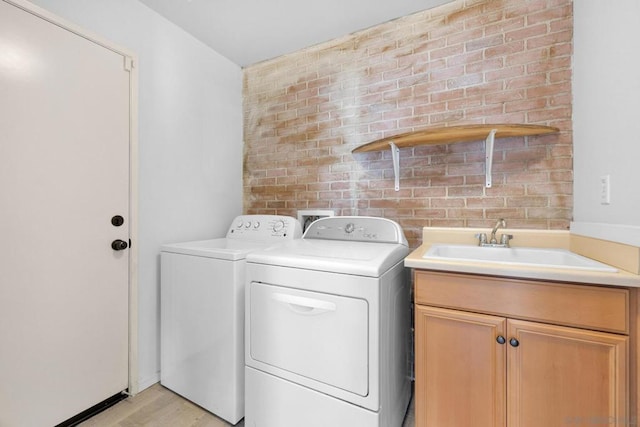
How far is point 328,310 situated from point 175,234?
1.36 metres

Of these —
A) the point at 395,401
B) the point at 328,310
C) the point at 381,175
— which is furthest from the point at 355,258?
the point at 381,175

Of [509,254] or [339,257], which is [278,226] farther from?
[509,254]

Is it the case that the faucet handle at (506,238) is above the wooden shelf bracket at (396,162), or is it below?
below

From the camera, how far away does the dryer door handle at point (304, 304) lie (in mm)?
1211

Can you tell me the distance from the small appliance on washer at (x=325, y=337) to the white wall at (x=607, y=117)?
2.88 feet

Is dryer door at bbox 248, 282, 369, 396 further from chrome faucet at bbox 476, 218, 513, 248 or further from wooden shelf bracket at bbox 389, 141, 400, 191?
wooden shelf bracket at bbox 389, 141, 400, 191

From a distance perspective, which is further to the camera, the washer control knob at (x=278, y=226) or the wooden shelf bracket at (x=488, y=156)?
the washer control knob at (x=278, y=226)

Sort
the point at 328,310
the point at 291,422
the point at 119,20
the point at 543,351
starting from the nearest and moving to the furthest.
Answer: the point at 543,351 → the point at 328,310 → the point at 291,422 → the point at 119,20

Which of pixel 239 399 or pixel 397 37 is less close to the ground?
pixel 397 37

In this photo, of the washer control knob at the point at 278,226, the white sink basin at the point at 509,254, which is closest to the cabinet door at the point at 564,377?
the white sink basin at the point at 509,254

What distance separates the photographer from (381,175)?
78.5 inches

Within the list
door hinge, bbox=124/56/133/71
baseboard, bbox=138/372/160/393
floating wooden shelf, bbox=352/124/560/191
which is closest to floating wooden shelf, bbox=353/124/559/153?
floating wooden shelf, bbox=352/124/560/191

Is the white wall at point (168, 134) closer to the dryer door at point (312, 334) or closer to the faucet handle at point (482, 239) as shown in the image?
the dryer door at point (312, 334)

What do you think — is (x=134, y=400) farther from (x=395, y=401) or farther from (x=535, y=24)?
(x=535, y=24)
